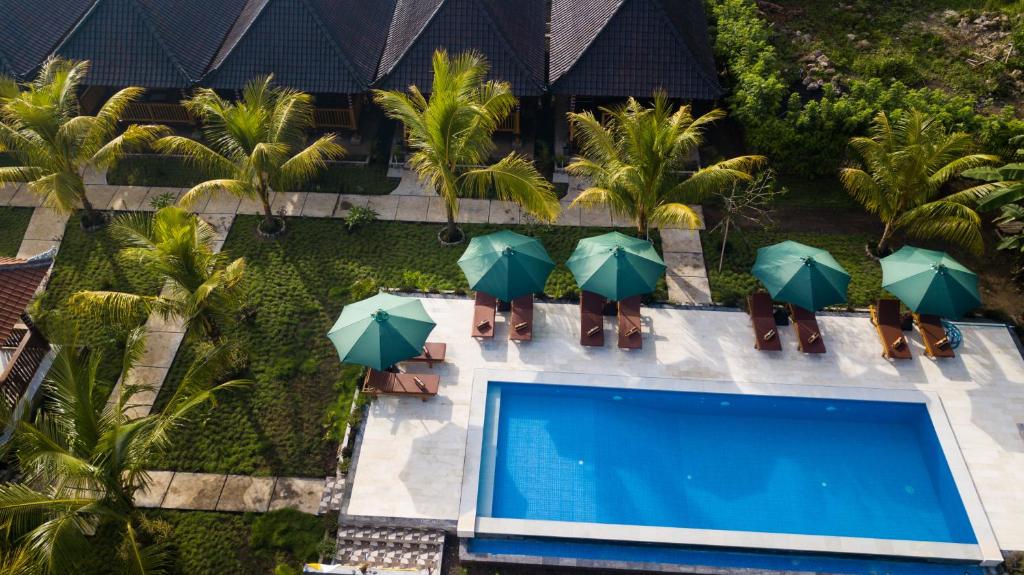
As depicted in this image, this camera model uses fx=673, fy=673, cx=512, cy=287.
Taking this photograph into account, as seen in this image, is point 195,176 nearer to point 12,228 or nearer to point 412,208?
point 12,228

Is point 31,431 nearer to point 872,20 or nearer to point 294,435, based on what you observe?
point 294,435

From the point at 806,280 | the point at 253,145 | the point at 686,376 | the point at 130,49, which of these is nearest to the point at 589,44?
the point at 806,280

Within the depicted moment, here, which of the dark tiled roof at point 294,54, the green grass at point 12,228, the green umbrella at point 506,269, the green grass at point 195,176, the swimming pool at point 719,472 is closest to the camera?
the swimming pool at point 719,472

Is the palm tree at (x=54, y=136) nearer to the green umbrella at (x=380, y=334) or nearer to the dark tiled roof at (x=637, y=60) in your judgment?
the green umbrella at (x=380, y=334)

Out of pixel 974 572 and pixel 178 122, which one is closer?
pixel 974 572

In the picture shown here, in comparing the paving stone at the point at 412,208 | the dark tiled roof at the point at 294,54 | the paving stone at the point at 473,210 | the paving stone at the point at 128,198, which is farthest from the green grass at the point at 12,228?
the paving stone at the point at 473,210

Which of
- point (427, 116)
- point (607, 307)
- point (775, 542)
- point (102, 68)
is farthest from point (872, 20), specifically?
point (102, 68)
